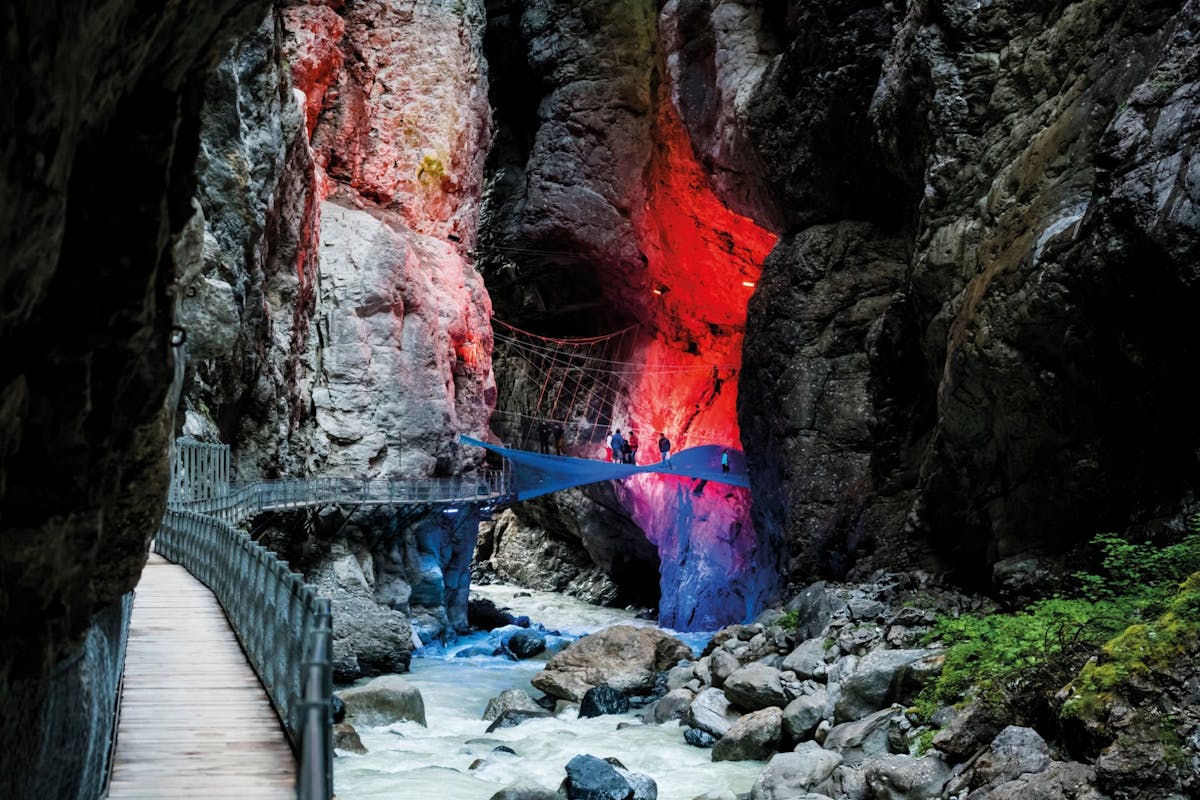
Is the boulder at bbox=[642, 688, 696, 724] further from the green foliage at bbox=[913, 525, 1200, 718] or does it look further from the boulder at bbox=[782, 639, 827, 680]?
the green foliage at bbox=[913, 525, 1200, 718]

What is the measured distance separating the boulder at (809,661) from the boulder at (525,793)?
4300 mm

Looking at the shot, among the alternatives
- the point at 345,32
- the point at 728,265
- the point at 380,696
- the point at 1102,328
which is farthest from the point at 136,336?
the point at 345,32

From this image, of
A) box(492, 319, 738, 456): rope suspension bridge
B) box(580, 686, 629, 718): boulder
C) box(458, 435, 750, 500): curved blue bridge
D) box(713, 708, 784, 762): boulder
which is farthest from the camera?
box(492, 319, 738, 456): rope suspension bridge

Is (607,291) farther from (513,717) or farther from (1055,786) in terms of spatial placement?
(1055,786)

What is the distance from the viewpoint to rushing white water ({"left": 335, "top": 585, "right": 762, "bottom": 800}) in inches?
455

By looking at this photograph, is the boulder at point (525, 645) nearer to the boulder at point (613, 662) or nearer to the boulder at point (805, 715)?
the boulder at point (613, 662)

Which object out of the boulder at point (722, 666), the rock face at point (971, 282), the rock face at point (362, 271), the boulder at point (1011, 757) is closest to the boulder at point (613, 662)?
the boulder at point (722, 666)

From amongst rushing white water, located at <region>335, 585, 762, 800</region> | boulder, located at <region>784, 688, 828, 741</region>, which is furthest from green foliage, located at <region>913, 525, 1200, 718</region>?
rushing white water, located at <region>335, 585, 762, 800</region>

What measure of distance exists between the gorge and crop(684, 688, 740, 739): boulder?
3743 mm

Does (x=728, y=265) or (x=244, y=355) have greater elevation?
(x=728, y=265)

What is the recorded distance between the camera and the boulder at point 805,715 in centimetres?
1200

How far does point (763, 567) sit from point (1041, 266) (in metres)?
14.9

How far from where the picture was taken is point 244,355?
72.4ft

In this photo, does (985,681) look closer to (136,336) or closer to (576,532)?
(136,336)
